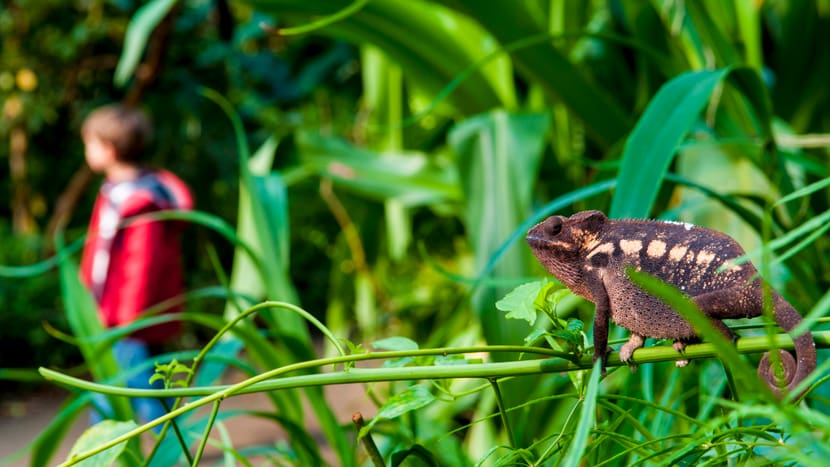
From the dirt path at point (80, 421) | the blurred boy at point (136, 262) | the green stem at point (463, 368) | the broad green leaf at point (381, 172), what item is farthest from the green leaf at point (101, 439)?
the dirt path at point (80, 421)

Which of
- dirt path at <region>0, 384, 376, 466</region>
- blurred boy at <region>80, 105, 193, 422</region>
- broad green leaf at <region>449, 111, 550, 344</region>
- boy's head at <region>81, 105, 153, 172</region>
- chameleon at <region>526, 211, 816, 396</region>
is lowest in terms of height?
dirt path at <region>0, 384, 376, 466</region>

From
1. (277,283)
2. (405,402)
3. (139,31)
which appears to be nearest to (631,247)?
(405,402)

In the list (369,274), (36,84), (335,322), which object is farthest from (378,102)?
(36,84)

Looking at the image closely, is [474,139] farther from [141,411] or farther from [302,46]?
[302,46]

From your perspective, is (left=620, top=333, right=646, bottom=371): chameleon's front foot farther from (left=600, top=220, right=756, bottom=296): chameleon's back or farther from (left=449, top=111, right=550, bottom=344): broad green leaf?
(left=449, top=111, right=550, bottom=344): broad green leaf

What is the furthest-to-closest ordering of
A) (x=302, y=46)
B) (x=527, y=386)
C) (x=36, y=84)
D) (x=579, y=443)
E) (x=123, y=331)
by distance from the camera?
(x=36, y=84) → (x=302, y=46) → (x=527, y=386) → (x=123, y=331) → (x=579, y=443)

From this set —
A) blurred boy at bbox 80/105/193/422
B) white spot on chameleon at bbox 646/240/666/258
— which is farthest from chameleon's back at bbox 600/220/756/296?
blurred boy at bbox 80/105/193/422
